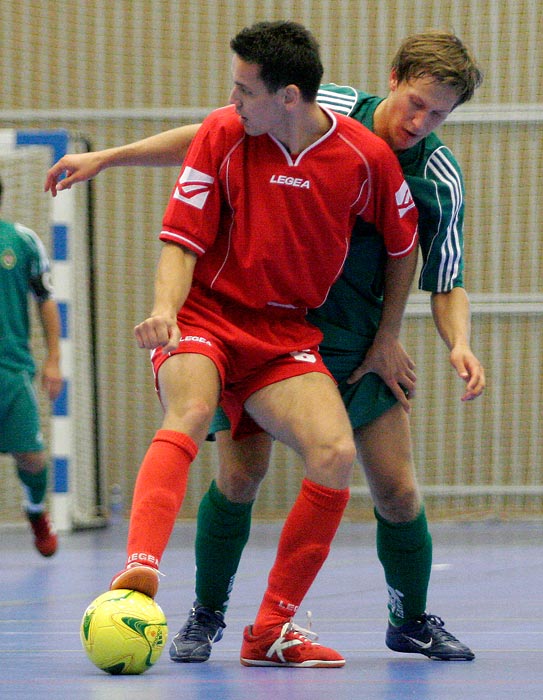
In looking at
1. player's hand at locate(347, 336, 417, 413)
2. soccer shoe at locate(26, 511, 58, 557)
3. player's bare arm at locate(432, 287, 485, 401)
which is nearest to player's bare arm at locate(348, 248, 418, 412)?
player's hand at locate(347, 336, 417, 413)

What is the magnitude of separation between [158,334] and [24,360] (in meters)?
3.21

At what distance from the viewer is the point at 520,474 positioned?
7312 mm

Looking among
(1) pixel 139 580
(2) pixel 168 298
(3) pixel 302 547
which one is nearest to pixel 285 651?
(3) pixel 302 547

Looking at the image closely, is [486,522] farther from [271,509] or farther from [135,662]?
[135,662]

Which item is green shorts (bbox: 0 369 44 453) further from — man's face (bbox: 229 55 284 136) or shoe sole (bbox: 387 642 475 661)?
man's face (bbox: 229 55 284 136)

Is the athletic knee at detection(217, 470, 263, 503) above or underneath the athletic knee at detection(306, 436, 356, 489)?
underneath

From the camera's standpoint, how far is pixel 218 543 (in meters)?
2.97

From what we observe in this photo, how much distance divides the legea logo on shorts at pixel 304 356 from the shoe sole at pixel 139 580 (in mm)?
630

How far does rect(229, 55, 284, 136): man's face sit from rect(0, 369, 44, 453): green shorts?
2.99 m

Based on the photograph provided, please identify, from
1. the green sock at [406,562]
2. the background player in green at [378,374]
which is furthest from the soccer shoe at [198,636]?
the green sock at [406,562]

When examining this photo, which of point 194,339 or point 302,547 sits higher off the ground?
point 194,339

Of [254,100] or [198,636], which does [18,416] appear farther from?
[254,100]

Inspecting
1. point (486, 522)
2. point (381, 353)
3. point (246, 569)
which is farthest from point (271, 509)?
point (381, 353)

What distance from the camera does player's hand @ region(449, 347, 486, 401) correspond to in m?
2.70
